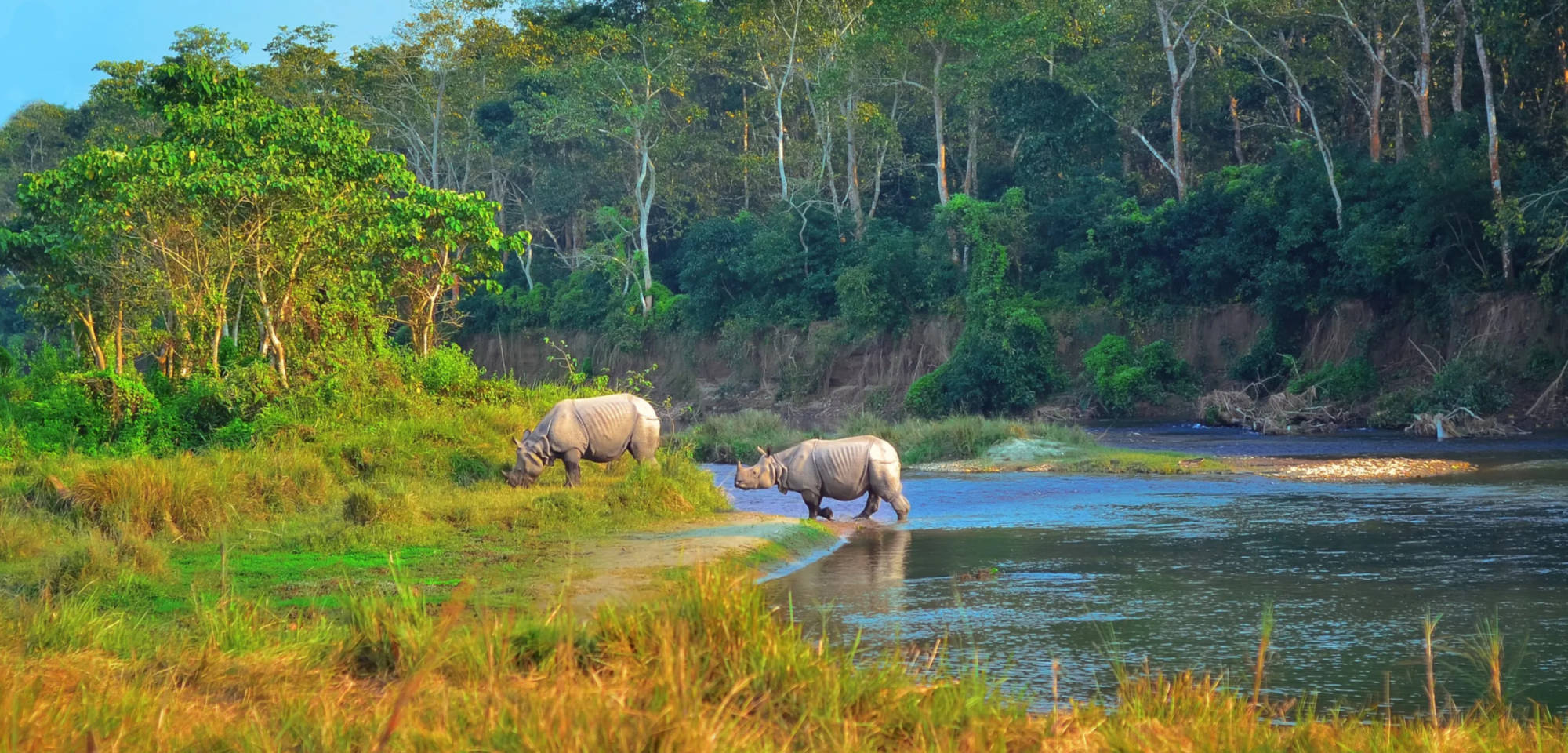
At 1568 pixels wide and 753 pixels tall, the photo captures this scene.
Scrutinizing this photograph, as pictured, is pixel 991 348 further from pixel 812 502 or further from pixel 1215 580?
pixel 1215 580

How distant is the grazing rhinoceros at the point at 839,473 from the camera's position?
17.2m

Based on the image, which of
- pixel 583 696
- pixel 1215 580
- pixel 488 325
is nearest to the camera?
pixel 583 696

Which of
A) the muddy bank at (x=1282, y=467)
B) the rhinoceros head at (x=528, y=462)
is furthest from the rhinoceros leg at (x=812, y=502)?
the muddy bank at (x=1282, y=467)

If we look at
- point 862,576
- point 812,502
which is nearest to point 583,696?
point 862,576

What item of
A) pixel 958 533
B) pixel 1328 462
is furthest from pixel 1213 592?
pixel 1328 462

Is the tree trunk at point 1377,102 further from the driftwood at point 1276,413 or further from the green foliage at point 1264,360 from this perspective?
the driftwood at point 1276,413

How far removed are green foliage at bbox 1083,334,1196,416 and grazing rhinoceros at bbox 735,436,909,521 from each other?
69.4 ft

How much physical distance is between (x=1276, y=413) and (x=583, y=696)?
29667 millimetres

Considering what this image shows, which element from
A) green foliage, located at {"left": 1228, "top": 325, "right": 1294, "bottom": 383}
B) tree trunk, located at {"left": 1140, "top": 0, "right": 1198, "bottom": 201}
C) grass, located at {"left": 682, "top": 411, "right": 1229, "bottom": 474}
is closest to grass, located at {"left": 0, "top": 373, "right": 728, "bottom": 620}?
grass, located at {"left": 682, "top": 411, "right": 1229, "bottom": 474}

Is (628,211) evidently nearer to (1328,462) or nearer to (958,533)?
(1328,462)

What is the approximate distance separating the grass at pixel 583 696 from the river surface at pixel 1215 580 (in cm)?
56

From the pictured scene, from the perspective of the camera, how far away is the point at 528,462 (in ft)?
57.9

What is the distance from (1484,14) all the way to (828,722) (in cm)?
2892

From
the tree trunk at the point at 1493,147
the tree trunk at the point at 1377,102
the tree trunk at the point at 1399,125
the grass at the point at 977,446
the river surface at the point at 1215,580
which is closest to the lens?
the river surface at the point at 1215,580
